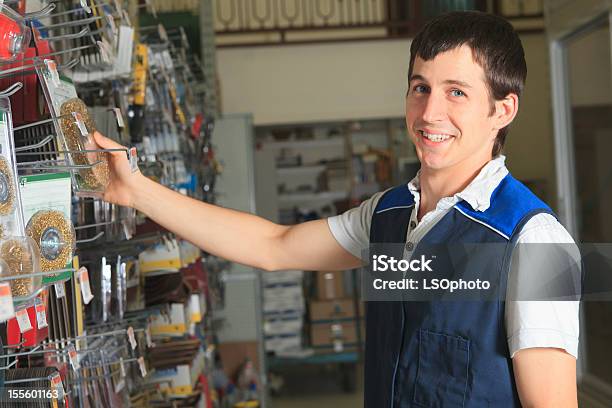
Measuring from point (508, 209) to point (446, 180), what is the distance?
187 millimetres

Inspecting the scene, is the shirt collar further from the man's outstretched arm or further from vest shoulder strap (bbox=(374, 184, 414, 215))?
the man's outstretched arm

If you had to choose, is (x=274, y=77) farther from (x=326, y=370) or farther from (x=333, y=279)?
(x=326, y=370)

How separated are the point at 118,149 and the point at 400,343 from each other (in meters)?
0.67

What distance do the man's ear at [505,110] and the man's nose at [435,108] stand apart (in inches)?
4.5

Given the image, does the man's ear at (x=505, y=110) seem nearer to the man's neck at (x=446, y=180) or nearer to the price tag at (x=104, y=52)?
the man's neck at (x=446, y=180)

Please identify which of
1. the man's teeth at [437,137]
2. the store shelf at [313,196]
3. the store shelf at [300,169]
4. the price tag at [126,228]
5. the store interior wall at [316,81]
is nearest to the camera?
the man's teeth at [437,137]

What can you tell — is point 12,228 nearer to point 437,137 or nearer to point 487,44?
point 437,137

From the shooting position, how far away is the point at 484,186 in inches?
63.9

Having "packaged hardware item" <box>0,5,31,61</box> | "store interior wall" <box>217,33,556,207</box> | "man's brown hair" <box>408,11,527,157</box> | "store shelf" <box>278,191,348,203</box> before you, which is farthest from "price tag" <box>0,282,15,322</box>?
"store shelf" <box>278,191,348,203</box>

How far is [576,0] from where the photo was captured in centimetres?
594

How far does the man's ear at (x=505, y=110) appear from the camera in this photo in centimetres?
163

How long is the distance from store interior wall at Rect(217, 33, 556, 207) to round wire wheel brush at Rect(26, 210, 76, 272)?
6.63m

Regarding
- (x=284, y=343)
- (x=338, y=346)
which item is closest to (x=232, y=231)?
(x=284, y=343)

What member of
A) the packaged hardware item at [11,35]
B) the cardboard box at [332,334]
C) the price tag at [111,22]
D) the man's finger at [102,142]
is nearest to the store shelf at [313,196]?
the cardboard box at [332,334]
